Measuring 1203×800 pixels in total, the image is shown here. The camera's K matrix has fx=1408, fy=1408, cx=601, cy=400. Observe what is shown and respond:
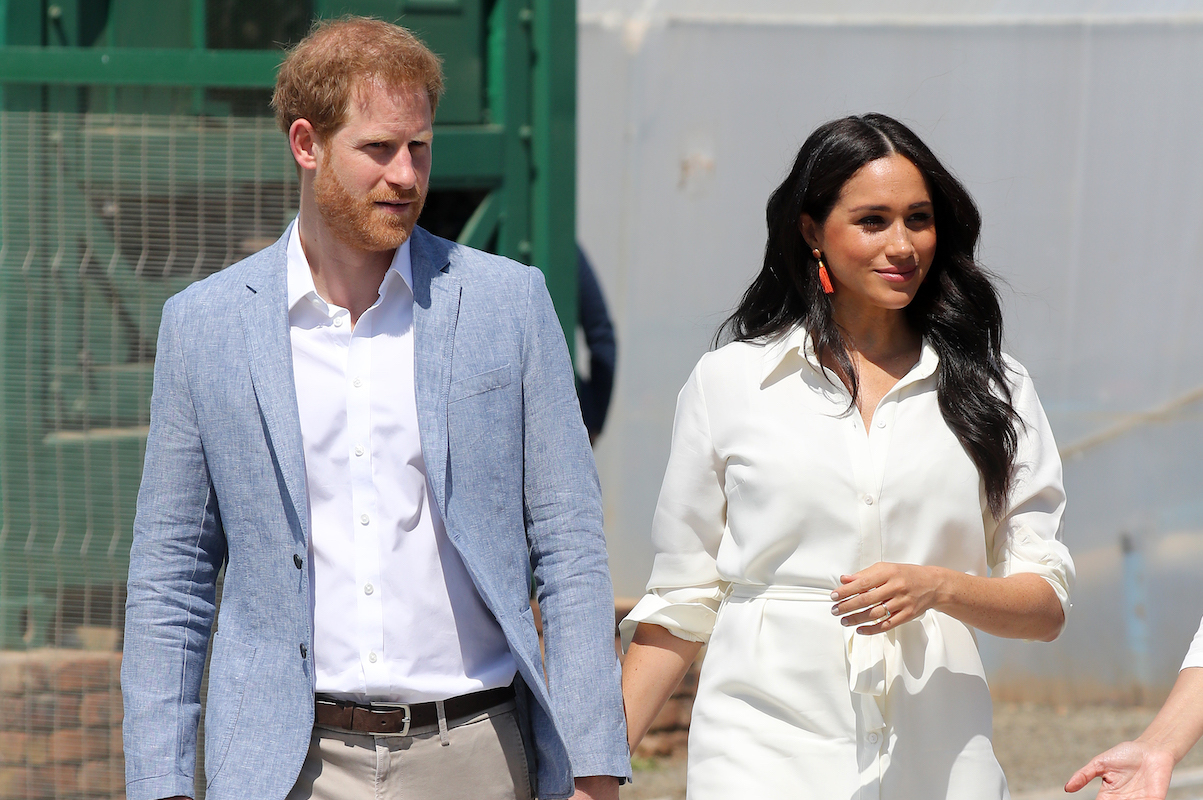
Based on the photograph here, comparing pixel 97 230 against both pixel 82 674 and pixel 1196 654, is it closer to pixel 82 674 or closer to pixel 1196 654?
pixel 82 674

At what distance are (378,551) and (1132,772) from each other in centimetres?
124

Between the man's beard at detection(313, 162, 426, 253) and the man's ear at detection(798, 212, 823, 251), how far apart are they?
2.62ft

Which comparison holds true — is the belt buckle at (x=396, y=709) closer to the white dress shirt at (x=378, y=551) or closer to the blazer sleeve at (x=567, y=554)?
the white dress shirt at (x=378, y=551)

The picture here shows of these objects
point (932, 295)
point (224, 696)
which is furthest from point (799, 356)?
point (224, 696)

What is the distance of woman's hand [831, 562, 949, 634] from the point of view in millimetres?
2260

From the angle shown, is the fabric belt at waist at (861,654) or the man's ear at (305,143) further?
the fabric belt at waist at (861,654)

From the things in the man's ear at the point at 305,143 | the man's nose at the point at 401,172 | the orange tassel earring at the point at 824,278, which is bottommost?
the orange tassel earring at the point at 824,278

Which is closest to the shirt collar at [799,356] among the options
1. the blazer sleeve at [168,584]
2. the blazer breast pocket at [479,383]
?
the blazer breast pocket at [479,383]

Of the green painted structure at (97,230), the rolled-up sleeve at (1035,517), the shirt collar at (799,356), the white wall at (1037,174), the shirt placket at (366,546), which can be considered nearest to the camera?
the shirt placket at (366,546)

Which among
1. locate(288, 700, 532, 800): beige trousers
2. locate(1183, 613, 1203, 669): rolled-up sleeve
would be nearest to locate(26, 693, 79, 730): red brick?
locate(288, 700, 532, 800): beige trousers

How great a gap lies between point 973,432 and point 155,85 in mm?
2318

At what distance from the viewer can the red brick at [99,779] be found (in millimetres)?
3703

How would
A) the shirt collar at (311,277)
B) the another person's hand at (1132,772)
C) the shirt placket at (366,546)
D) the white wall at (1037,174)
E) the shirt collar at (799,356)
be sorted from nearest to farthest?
the another person's hand at (1132,772) → the shirt placket at (366,546) → the shirt collar at (311,277) → the shirt collar at (799,356) → the white wall at (1037,174)

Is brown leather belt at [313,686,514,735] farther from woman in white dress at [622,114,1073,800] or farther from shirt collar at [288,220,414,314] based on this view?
shirt collar at [288,220,414,314]
